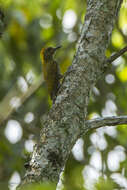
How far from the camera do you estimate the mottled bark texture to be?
2.80 m

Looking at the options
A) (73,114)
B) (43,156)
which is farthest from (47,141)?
(73,114)

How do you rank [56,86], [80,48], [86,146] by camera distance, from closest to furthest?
1. [80,48]
2. [56,86]
3. [86,146]

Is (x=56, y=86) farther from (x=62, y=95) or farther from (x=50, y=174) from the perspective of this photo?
(x=50, y=174)

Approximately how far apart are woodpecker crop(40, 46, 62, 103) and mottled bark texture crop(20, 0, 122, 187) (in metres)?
2.13

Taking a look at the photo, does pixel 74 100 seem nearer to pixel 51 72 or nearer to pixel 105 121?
pixel 105 121

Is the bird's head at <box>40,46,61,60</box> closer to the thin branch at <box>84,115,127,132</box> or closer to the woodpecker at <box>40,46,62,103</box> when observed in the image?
the woodpecker at <box>40,46,62,103</box>

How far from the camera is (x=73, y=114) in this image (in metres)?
3.10

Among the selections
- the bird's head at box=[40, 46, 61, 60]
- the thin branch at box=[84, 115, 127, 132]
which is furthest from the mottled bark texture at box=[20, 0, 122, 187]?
the bird's head at box=[40, 46, 61, 60]

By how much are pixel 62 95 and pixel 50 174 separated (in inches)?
29.3

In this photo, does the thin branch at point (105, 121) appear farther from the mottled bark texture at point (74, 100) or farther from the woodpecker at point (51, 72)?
the woodpecker at point (51, 72)

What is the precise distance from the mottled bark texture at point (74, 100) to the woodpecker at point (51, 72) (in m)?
2.13

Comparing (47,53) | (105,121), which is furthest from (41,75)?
(105,121)

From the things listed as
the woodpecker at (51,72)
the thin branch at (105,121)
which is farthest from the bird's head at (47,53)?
the thin branch at (105,121)

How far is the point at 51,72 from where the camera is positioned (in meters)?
6.11
